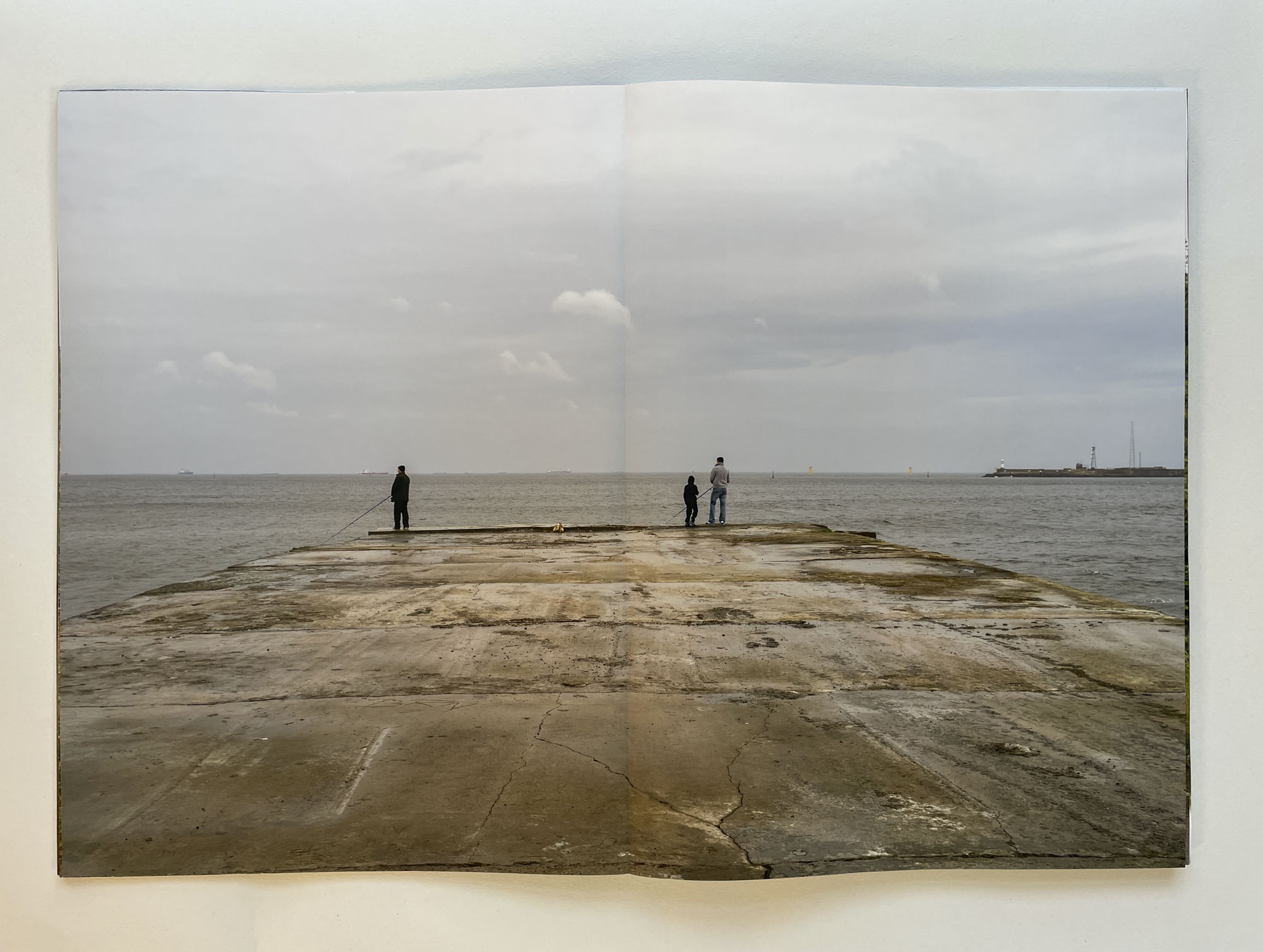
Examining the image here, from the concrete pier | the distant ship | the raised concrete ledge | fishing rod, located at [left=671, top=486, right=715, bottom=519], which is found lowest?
the concrete pier

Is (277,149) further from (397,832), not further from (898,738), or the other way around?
(898,738)

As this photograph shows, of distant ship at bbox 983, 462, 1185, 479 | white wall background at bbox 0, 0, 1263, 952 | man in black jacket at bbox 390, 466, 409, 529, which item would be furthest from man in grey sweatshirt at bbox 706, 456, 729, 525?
white wall background at bbox 0, 0, 1263, 952

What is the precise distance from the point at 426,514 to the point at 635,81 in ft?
4.33

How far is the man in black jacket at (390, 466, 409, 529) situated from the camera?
6.64 feet

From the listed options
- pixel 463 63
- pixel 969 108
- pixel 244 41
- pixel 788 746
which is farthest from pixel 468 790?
pixel 969 108

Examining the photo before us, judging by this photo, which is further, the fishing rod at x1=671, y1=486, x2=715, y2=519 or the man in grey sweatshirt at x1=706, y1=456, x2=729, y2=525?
the fishing rod at x1=671, y1=486, x2=715, y2=519

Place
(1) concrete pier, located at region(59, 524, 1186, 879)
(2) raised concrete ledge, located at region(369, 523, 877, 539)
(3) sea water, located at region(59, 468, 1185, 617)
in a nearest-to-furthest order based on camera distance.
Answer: (1) concrete pier, located at region(59, 524, 1186, 879) < (3) sea water, located at region(59, 468, 1185, 617) < (2) raised concrete ledge, located at region(369, 523, 877, 539)

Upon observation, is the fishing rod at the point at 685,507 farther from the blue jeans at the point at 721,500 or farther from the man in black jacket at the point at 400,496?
the man in black jacket at the point at 400,496

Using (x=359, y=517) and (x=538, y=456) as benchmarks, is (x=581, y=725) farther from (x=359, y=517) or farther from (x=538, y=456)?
(x=359, y=517)

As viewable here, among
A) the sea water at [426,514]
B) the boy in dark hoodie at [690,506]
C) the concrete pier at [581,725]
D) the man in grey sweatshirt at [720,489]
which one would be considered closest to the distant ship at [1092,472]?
the sea water at [426,514]

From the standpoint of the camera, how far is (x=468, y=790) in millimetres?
1798

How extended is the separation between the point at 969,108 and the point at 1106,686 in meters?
1.62

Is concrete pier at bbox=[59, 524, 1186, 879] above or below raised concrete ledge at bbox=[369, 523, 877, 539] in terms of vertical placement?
below

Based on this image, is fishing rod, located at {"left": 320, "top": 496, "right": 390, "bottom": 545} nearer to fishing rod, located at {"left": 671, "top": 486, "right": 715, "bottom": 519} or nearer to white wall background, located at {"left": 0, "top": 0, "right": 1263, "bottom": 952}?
white wall background, located at {"left": 0, "top": 0, "right": 1263, "bottom": 952}
